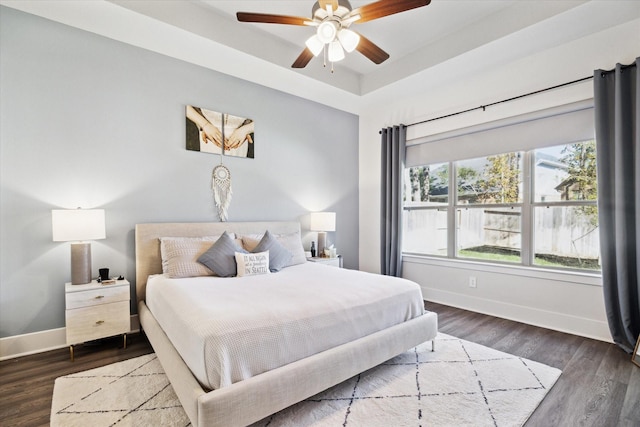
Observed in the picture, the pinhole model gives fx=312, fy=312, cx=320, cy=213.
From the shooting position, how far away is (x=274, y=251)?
331 cm

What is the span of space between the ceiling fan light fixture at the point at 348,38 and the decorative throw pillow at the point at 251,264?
2.00 metres

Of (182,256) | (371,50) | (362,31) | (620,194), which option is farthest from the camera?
(362,31)

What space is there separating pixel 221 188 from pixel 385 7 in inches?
98.5

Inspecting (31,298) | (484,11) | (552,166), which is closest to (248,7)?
(484,11)

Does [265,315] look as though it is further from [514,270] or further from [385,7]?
[514,270]

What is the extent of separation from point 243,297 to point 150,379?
88 cm

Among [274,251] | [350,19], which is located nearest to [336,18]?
[350,19]

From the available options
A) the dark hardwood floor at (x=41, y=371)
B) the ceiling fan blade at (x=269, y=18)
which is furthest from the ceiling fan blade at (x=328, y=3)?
the dark hardwood floor at (x=41, y=371)

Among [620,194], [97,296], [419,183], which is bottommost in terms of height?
[97,296]

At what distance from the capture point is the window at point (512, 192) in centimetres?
315

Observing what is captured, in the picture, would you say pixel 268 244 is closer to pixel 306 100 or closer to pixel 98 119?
pixel 98 119

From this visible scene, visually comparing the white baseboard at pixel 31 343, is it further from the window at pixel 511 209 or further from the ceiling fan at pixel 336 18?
the window at pixel 511 209

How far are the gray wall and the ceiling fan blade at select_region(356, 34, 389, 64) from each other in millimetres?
1804

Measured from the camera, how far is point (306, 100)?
4.50 m
